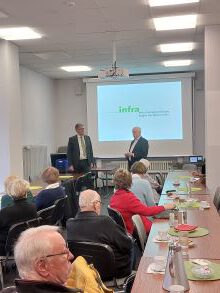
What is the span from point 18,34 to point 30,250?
216 inches

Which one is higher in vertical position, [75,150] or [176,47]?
[176,47]

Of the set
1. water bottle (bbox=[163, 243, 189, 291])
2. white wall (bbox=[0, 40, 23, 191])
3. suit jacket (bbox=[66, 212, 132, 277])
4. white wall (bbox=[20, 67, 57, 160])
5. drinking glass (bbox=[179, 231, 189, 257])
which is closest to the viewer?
water bottle (bbox=[163, 243, 189, 291])

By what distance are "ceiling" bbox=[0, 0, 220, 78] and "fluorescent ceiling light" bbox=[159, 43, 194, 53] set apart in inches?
5.9

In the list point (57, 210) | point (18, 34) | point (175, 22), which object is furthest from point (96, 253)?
point (18, 34)

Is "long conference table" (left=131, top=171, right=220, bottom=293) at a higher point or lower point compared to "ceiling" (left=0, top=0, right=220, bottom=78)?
lower

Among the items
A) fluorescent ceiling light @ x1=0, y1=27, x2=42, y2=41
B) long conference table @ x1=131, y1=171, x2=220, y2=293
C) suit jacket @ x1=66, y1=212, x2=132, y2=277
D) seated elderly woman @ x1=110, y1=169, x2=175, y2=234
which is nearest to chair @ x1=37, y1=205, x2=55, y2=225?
seated elderly woman @ x1=110, y1=169, x2=175, y2=234

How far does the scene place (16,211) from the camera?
4.30 metres

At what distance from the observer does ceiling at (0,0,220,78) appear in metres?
5.48

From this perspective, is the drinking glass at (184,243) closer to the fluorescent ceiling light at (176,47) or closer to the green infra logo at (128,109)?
the fluorescent ceiling light at (176,47)

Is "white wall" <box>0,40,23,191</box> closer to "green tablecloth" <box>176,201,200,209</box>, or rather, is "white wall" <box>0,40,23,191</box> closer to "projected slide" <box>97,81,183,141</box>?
"green tablecloth" <box>176,201,200,209</box>

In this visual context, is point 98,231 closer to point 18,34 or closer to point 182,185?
point 182,185

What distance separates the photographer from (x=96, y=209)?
11.2ft

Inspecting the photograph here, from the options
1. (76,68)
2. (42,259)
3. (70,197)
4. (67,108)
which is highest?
(76,68)

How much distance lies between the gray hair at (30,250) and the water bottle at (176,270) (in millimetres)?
664
